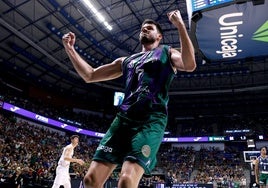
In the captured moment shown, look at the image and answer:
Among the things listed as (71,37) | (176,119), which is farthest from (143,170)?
(176,119)

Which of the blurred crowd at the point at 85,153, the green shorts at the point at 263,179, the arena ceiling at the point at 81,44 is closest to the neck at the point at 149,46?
the green shorts at the point at 263,179

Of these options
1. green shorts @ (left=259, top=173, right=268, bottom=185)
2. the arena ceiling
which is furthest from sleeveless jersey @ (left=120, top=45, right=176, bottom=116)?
the arena ceiling

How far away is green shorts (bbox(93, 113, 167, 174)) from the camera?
2250 mm

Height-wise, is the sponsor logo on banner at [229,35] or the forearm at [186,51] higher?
the sponsor logo on banner at [229,35]

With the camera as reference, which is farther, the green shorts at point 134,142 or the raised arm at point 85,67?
the raised arm at point 85,67

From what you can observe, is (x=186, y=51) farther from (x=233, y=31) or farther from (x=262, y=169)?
(x=262, y=169)

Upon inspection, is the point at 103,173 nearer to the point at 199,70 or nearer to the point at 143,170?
the point at 143,170

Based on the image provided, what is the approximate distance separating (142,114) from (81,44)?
87.4 feet

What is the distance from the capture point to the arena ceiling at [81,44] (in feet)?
72.6

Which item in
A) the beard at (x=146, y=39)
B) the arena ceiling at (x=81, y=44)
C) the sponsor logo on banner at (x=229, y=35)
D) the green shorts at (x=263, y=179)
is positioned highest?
the arena ceiling at (x=81, y=44)

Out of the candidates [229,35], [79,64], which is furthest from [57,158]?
[79,64]

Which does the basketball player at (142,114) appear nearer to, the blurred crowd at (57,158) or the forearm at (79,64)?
the forearm at (79,64)

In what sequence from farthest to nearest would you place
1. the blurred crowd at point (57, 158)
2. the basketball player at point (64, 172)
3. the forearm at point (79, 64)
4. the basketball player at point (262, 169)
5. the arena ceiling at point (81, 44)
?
1. the arena ceiling at point (81, 44)
2. the blurred crowd at point (57, 158)
3. the basketball player at point (262, 169)
4. the basketball player at point (64, 172)
5. the forearm at point (79, 64)

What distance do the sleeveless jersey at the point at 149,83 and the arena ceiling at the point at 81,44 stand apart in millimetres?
19496
